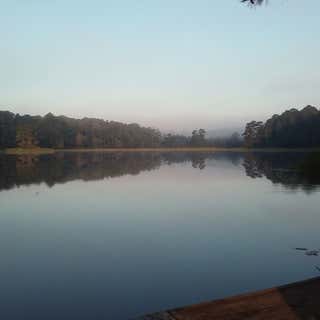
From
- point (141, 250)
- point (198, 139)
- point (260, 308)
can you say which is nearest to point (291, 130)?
point (198, 139)

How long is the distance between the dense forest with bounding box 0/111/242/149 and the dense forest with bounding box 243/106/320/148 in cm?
1447

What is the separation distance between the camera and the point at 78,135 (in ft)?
271

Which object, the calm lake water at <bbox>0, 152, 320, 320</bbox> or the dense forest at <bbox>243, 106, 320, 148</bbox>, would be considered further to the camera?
the dense forest at <bbox>243, 106, 320, 148</bbox>

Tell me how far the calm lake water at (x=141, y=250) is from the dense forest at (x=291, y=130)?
5387 cm

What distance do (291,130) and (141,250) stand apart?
Answer: 65.1 m

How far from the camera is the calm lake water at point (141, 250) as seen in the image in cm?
566

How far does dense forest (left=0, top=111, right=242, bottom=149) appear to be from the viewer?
73.2 m

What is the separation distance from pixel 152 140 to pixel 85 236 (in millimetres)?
88867

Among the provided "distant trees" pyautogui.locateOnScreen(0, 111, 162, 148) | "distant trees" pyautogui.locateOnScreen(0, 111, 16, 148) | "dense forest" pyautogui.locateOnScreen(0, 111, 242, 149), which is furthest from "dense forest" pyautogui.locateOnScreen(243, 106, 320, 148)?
"distant trees" pyautogui.locateOnScreen(0, 111, 16, 148)

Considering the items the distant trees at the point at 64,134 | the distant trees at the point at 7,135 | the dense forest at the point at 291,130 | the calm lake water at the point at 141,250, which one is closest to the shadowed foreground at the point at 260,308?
the calm lake water at the point at 141,250

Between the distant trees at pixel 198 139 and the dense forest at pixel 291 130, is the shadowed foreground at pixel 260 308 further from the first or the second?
the distant trees at pixel 198 139

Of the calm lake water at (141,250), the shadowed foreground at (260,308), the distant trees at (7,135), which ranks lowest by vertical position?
the calm lake water at (141,250)

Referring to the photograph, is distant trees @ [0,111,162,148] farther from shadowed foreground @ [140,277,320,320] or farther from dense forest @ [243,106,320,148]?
shadowed foreground @ [140,277,320,320]

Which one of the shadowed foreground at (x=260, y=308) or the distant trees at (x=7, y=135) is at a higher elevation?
the distant trees at (x=7, y=135)
